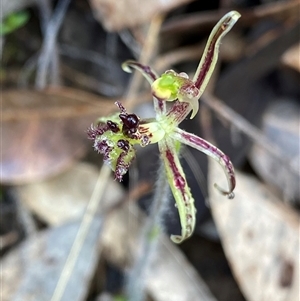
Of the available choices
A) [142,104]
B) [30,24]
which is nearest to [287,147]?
[142,104]

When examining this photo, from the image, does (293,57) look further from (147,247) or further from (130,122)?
(130,122)

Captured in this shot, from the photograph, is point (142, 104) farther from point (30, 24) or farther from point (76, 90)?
point (30, 24)

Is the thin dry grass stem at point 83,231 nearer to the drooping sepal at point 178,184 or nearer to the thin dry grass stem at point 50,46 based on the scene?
the thin dry grass stem at point 50,46

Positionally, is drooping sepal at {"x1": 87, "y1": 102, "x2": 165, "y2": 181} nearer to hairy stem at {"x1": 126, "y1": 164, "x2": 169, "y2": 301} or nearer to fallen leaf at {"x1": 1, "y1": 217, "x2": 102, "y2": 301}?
hairy stem at {"x1": 126, "y1": 164, "x2": 169, "y2": 301}

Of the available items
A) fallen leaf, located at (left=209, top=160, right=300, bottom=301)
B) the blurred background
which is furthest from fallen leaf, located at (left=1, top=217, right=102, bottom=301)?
fallen leaf, located at (left=209, top=160, right=300, bottom=301)

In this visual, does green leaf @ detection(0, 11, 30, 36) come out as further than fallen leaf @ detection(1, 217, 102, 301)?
Yes

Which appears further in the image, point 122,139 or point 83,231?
point 83,231

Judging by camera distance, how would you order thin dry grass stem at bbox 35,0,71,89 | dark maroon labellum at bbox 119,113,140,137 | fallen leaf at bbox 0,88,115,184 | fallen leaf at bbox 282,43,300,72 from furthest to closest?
thin dry grass stem at bbox 35,0,71,89
fallen leaf at bbox 282,43,300,72
fallen leaf at bbox 0,88,115,184
dark maroon labellum at bbox 119,113,140,137

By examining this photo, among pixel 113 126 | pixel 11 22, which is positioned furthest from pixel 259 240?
pixel 11 22
